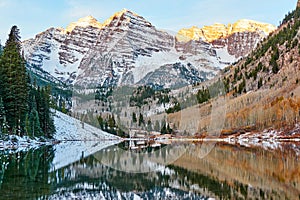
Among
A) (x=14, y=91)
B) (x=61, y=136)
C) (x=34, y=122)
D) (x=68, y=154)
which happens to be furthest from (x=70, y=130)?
(x=68, y=154)

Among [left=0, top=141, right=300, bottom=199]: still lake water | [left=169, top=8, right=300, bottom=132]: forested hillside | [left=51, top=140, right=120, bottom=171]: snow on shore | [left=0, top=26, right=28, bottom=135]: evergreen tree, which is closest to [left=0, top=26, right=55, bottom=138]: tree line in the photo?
[left=0, top=26, right=28, bottom=135]: evergreen tree

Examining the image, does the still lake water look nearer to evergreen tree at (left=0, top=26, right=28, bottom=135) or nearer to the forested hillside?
evergreen tree at (left=0, top=26, right=28, bottom=135)

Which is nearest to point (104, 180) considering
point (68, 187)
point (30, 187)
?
point (68, 187)

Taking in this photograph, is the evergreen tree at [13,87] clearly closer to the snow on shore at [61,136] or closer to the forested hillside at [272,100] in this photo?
the snow on shore at [61,136]

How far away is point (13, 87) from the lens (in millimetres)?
72000

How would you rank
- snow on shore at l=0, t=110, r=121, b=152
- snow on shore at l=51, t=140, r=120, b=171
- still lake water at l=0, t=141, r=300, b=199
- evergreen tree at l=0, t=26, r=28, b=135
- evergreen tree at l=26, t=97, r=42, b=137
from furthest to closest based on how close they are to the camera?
1. evergreen tree at l=26, t=97, r=42, b=137
2. evergreen tree at l=0, t=26, r=28, b=135
3. snow on shore at l=0, t=110, r=121, b=152
4. snow on shore at l=51, t=140, r=120, b=171
5. still lake water at l=0, t=141, r=300, b=199

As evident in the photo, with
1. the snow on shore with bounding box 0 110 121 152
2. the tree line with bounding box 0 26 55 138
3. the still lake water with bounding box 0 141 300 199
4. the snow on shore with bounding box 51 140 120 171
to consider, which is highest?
the tree line with bounding box 0 26 55 138

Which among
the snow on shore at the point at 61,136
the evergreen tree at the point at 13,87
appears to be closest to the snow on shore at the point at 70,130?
the snow on shore at the point at 61,136

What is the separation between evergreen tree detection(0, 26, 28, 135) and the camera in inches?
2805

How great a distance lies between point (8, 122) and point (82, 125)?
210 feet

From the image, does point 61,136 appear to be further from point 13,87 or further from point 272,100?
point 272,100

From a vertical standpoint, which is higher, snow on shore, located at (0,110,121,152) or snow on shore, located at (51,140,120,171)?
snow on shore, located at (0,110,121,152)

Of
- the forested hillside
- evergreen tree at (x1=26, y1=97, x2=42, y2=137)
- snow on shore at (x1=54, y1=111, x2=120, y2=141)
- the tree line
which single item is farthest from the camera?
the forested hillside

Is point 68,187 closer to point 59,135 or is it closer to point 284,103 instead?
point 59,135
